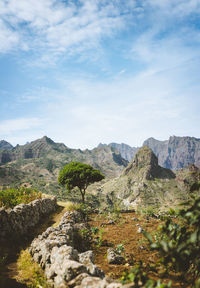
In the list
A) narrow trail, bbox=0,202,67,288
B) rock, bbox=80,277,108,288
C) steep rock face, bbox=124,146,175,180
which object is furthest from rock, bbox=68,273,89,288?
steep rock face, bbox=124,146,175,180

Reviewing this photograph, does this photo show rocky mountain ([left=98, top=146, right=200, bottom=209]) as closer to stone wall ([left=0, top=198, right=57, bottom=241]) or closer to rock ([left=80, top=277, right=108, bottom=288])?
stone wall ([left=0, top=198, right=57, bottom=241])

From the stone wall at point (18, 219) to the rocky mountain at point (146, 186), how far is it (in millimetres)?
92225

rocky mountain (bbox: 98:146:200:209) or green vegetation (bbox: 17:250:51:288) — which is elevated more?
green vegetation (bbox: 17:250:51:288)

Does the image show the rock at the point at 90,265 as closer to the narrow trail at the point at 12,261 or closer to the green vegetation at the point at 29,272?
the green vegetation at the point at 29,272

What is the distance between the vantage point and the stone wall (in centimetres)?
1253

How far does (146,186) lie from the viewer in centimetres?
14112

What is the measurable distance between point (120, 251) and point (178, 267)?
Answer: 295 inches

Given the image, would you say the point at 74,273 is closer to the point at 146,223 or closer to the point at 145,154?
→ the point at 146,223

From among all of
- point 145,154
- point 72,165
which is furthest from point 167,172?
point 72,165

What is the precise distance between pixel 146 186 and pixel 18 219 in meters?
135

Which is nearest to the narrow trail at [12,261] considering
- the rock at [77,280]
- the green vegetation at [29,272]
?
the green vegetation at [29,272]

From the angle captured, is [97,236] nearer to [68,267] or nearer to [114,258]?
[114,258]

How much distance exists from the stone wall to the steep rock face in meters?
142

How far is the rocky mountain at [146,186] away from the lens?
118500 mm
